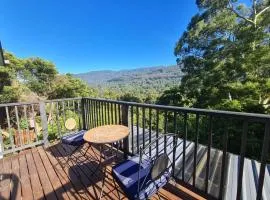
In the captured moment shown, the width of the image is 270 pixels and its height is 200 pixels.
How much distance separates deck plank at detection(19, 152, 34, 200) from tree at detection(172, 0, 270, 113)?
7.90m

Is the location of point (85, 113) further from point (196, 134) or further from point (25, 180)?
point (196, 134)

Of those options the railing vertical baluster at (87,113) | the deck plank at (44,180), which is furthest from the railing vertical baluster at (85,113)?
the deck plank at (44,180)

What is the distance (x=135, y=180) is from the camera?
1591mm

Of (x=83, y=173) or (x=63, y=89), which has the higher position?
(x=63, y=89)

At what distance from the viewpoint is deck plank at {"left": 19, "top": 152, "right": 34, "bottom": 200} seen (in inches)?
84.7

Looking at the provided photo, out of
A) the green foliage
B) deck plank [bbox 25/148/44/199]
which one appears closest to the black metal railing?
deck plank [bbox 25/148/44/199]

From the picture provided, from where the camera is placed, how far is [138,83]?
56625 mm

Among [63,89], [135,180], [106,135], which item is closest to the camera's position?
[135,180]

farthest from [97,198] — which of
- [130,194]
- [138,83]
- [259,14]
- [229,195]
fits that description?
[138,83]

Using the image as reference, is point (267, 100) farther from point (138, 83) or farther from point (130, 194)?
point (138, 83)

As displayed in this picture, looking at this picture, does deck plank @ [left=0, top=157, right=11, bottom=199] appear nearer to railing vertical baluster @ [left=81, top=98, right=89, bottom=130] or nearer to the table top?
the table top

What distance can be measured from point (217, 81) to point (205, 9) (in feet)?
14.3

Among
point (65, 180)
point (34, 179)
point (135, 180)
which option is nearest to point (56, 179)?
point (65, 180)

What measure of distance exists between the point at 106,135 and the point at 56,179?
1109 mm
